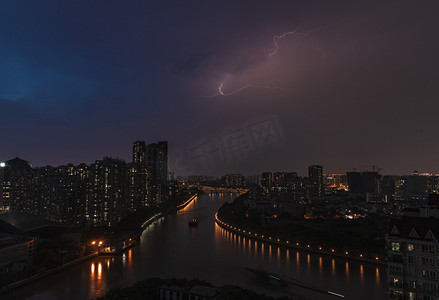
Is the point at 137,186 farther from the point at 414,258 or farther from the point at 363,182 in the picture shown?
the point at 363,182

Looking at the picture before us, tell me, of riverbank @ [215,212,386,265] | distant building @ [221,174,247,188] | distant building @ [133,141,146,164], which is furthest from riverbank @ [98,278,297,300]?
distant building @ [221,174,247,188]

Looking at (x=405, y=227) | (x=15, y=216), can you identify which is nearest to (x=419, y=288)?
(x=405, y=227)

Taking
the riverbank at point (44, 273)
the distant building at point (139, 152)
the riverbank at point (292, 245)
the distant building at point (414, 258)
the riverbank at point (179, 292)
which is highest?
the distant building at point (139, 152)

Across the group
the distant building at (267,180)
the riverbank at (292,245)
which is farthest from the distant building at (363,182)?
Result: the riverbank at (292,245)

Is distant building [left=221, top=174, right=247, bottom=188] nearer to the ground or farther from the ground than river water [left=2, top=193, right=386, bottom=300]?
farther from the ground

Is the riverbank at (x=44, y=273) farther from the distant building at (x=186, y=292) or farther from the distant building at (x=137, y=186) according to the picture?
the distant building at (x=137, y=186)

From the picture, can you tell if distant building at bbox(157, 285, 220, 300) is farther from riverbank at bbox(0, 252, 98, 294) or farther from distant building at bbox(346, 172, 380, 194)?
distant building at bbox(346, 172, 380, 194)

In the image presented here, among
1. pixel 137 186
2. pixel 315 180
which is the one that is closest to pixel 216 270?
pixel 137 186

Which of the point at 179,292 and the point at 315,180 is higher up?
the point at 315,180

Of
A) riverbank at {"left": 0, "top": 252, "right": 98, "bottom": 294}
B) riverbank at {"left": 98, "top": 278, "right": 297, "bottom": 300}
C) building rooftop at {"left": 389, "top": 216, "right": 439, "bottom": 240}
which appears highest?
building rooftop at {"left": 389, "top": 216, "right": 439, "bottom": 240}
